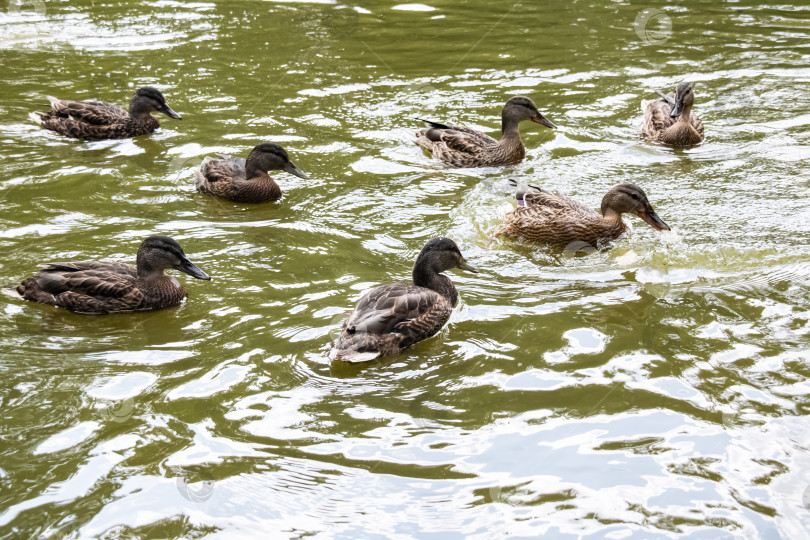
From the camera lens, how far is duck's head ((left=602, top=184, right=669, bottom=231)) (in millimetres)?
8773

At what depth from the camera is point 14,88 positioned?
13.7m

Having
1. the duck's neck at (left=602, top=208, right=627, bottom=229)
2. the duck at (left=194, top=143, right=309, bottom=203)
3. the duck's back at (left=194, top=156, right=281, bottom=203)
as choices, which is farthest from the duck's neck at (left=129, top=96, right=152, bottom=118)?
the duck's neck at (left=602, top=208, right=627, bottom=229)

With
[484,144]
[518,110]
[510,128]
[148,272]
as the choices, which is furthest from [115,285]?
[518,110]

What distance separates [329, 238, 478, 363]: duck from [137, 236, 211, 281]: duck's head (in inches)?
68.8

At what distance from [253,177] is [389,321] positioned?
161 inches

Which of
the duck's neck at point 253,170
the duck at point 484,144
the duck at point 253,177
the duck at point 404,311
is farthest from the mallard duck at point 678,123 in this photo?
the duck's neck at point 253,170

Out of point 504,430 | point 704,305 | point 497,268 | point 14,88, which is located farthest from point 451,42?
point 504,430

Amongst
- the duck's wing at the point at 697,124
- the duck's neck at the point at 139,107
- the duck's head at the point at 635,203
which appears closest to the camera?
the duck's head at the point at 635,203

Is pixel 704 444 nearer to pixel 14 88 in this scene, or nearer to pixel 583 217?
pixel 583 217

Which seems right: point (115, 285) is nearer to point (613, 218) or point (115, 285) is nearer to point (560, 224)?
point (560, 224)

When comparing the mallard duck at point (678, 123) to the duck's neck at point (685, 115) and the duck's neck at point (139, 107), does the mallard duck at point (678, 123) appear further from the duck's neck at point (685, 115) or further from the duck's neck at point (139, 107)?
the duck's neck at point (139, 107)

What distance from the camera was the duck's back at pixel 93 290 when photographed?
7.70 meters

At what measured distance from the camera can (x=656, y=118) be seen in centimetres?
1174

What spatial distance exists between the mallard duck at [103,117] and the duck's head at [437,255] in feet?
19.1
